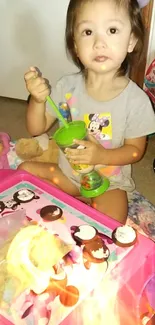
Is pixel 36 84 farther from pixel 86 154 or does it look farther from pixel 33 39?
pixel 33 39


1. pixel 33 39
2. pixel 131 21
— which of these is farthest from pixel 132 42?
pixel 33 39

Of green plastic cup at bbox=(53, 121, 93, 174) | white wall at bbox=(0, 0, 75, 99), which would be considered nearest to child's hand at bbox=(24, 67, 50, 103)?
green plastic cup at bbox=(53, 121, 93, 174)

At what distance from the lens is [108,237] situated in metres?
0.82

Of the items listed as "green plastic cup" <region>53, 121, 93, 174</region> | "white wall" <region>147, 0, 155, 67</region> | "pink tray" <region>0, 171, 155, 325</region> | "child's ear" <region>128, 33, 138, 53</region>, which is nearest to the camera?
"pink tray" <region>0, 171, 155, 325</region>

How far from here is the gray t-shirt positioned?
1.02 metres

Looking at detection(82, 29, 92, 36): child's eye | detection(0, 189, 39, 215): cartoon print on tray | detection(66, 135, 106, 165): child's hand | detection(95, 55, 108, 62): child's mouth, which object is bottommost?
detection(0, 189, 39, 215): cartoon print on tray

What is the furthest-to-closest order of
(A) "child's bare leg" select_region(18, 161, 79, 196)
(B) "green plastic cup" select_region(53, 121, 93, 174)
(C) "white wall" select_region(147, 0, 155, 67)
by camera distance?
(C) "white wall" select_region(147, 0, 155, 67), (A) "child's bare leg" select_region(18, 161, 79, 196), (B) "green plastic cup" select_region(53, 121, 93, 174)

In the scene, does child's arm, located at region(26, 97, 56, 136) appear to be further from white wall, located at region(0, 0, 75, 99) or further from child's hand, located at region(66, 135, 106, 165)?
white wall, located at region(0, 0, 75, 99)

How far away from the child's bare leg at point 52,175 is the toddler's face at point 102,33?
0.29 metres

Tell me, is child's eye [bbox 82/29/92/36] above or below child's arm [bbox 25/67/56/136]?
above

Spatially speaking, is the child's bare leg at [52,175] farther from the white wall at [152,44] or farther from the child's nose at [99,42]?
the white wall at [152,44]

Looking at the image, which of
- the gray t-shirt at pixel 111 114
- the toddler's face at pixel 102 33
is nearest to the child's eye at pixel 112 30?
the toddler's face at pixel 102 33

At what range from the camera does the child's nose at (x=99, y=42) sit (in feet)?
3.01

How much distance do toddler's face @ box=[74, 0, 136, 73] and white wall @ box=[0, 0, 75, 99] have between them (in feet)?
1.86
